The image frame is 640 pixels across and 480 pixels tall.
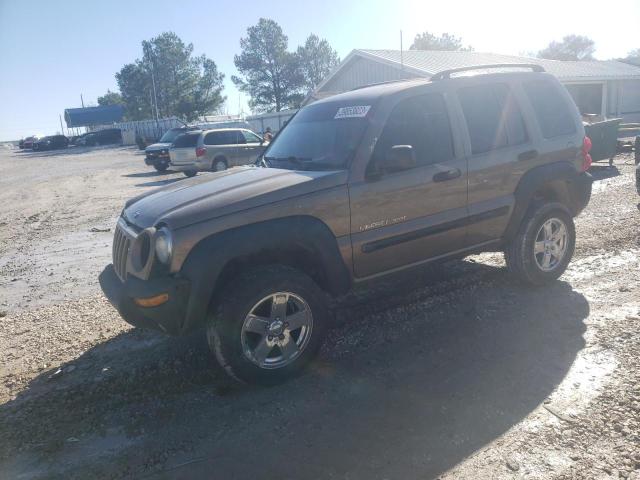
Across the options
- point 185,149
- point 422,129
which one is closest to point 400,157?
point 422,129

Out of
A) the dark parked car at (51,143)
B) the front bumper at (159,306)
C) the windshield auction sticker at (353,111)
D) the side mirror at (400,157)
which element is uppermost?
the dark parked car at (51,143)

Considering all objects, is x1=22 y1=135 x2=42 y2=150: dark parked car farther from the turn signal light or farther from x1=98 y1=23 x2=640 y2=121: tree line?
the turn signal light

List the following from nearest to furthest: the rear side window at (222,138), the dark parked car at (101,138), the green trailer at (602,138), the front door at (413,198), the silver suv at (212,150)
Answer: the front door at (413,198), the green trailer at (602,138), the silver suv at (212,150), the rear side window at (222,138), the dark parked car at (101,138)

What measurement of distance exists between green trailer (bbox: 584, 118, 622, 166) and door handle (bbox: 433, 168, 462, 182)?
1037 centimetres

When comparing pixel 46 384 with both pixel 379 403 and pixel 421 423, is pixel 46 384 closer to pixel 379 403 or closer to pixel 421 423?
pixel 379 403

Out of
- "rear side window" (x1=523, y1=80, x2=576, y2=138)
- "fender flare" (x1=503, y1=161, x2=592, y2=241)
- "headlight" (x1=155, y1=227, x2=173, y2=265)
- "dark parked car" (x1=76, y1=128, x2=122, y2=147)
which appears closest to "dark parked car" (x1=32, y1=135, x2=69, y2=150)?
"dark parked car" (x1=76, y1=128, x2=122, y2=147)

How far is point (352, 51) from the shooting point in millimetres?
23062

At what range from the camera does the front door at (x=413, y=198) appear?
4.01 meters

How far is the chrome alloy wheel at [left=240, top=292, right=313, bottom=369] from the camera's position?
11.7 feet

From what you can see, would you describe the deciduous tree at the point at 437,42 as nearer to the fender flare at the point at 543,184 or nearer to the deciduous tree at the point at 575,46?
the deciduous tree at the point at 575,46

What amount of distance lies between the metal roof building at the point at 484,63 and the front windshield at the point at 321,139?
35.4ft

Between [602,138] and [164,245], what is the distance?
1304 cm

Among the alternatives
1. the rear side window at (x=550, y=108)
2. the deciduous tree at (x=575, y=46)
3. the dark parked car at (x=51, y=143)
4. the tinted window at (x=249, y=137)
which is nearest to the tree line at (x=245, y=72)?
the dark parked car at (x=51, y=143)

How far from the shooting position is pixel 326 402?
134 inches
